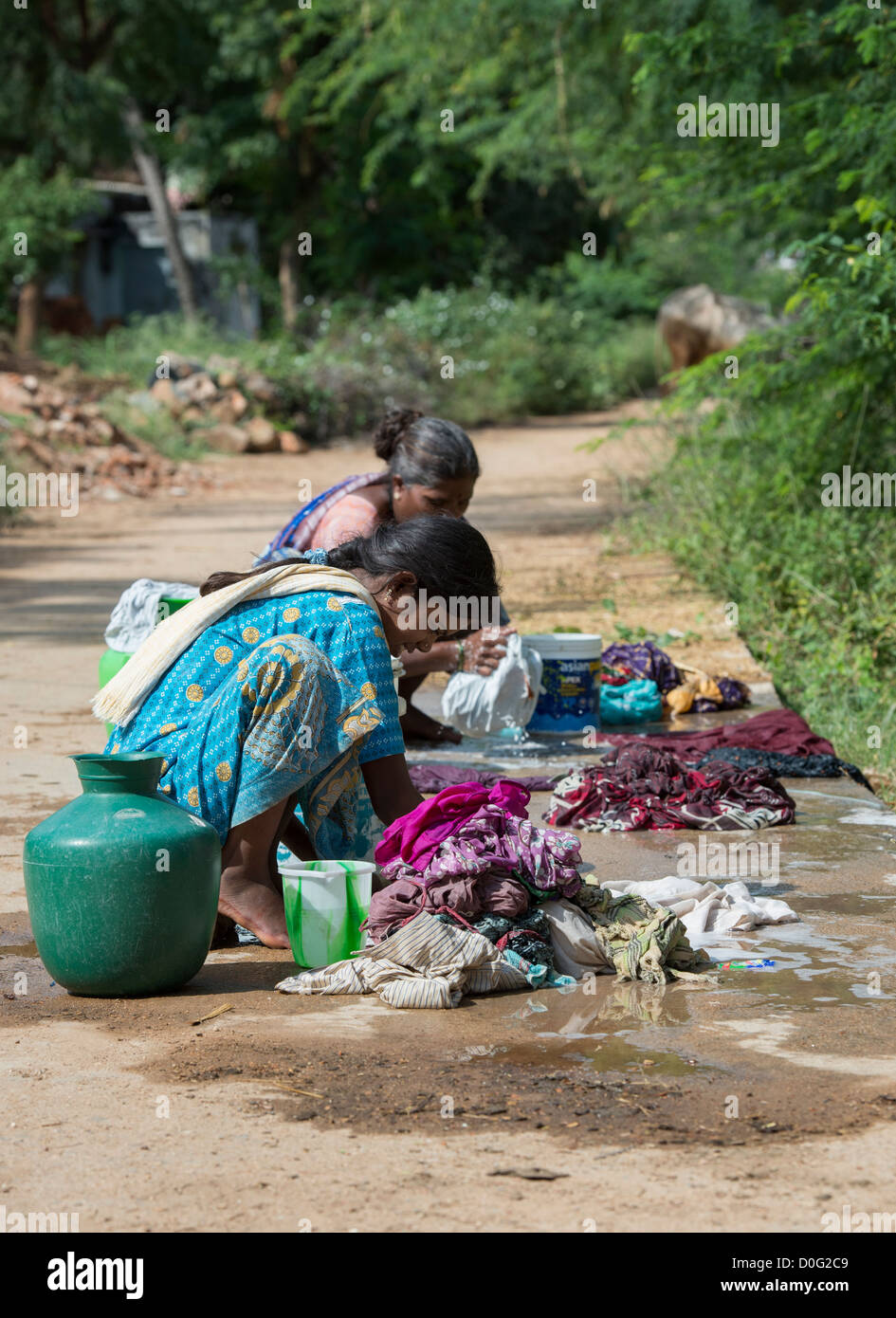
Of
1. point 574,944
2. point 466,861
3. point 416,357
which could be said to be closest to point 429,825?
point 466,861

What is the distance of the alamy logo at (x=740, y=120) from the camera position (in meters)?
10.2

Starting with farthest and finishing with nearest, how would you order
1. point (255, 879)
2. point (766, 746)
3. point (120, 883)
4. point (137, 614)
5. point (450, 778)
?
point (766, 746)
point (450, 778)
point (137, 614)
point (255, 879)
point (120, 883)

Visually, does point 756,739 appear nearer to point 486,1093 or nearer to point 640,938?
point 640,938

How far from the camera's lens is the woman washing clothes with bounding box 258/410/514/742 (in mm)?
5855

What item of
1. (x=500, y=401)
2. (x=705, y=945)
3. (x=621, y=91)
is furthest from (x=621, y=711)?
(x=500, y=401)

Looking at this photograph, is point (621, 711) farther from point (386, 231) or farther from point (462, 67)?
point (386, 231)

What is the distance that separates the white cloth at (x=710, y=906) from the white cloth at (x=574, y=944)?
1.11ft

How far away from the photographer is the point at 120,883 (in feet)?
11.7

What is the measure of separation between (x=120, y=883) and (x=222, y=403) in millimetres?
19466

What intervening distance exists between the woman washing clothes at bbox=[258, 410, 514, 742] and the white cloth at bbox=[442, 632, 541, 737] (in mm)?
70

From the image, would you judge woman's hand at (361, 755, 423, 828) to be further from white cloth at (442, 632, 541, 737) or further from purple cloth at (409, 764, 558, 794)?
white cloth at (442, 632, 541, 737)

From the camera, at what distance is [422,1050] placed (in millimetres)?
3418
